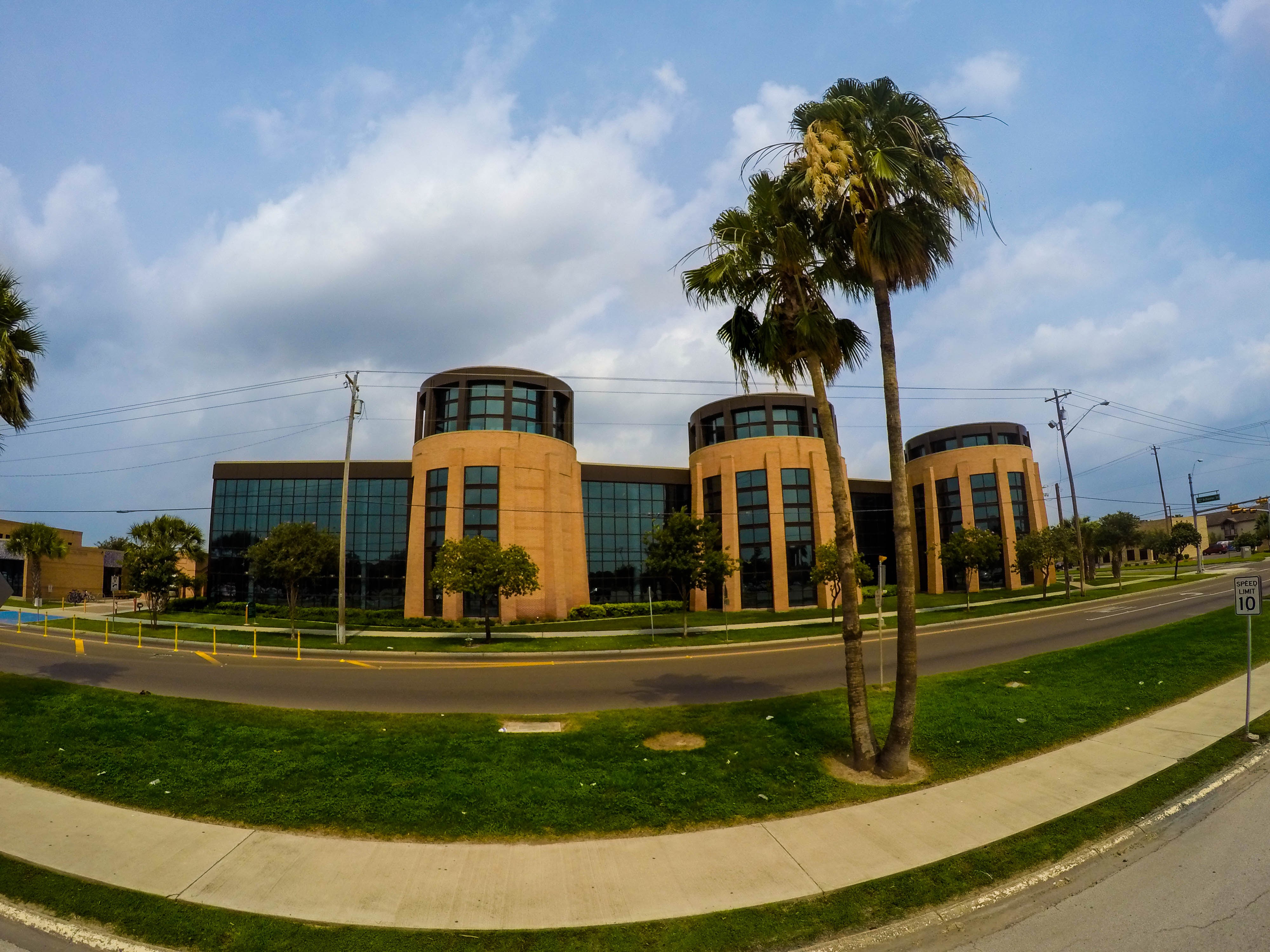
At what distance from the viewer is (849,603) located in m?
9.38

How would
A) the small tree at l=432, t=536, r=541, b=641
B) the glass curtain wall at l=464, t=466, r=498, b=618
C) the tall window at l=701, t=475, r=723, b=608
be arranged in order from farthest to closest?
the tall window at l=701, t=475, r=723, b=608
the glass curtain wall at l=464, t=466, r=498, b=618
the small tree at l=432, t=536, r=541, b=641

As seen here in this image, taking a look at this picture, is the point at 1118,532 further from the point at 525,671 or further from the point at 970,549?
the point at 525,671

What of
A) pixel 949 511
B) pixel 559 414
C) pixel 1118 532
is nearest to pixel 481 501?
pixel 559 414

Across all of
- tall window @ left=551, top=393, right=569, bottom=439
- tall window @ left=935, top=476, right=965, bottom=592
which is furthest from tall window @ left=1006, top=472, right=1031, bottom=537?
tall window @ left=551, top=393, right=569, bottom=439

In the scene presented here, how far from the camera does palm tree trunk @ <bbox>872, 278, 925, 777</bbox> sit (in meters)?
8.65

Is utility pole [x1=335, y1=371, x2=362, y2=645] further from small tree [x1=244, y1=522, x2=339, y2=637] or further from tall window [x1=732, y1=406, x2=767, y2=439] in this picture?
tall window [x1=732, y1=406, x2=767, y2=439]

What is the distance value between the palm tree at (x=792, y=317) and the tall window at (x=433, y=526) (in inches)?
1216

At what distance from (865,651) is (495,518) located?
78.8 ft

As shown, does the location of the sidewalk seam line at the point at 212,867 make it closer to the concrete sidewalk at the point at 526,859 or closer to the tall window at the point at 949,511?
the concrete sidewalk at the point at 526,859

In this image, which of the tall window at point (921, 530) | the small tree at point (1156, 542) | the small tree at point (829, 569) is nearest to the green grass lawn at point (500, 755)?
the small tree at point (829, 569)

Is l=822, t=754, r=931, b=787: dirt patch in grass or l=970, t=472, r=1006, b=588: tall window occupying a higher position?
l=970, t=472, r=1006, b=588: tall window

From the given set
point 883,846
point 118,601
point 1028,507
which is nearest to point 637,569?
point 1028,507

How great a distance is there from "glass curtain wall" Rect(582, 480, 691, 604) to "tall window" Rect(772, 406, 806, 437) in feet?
29.6

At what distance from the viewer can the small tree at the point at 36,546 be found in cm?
5525
